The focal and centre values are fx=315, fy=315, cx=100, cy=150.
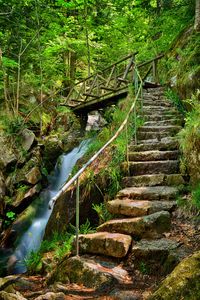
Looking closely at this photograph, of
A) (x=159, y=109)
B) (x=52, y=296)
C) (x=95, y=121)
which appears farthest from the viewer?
(x=95, y=121)

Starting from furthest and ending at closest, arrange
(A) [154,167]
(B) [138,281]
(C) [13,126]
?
(C) [13,126]
(A) [154,167]
(B) [138,281]

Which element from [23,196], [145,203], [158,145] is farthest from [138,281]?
[23,196]

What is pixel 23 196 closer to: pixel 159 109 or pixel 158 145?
pixel 159 109

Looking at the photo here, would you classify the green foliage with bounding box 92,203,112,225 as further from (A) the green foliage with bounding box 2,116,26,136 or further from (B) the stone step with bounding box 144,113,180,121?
(A) the green foliage with bounding box 2,116,26,136

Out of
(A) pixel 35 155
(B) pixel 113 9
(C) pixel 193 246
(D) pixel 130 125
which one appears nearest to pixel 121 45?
(B) pixel 113 9

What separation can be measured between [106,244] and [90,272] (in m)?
0.51

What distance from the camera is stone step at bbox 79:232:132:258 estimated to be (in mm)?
3922

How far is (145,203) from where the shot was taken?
15.7ft

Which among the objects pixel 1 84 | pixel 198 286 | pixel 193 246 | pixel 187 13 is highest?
pixel 187 13

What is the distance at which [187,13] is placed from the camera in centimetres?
1120

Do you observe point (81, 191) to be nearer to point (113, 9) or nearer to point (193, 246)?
point (193, 246)

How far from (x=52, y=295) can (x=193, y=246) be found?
1734 mm

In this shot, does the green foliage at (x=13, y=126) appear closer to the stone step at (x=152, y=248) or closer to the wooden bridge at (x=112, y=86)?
the wooden bridge at (x=112, y=86)

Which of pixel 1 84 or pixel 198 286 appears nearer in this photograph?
pixel 198 286
